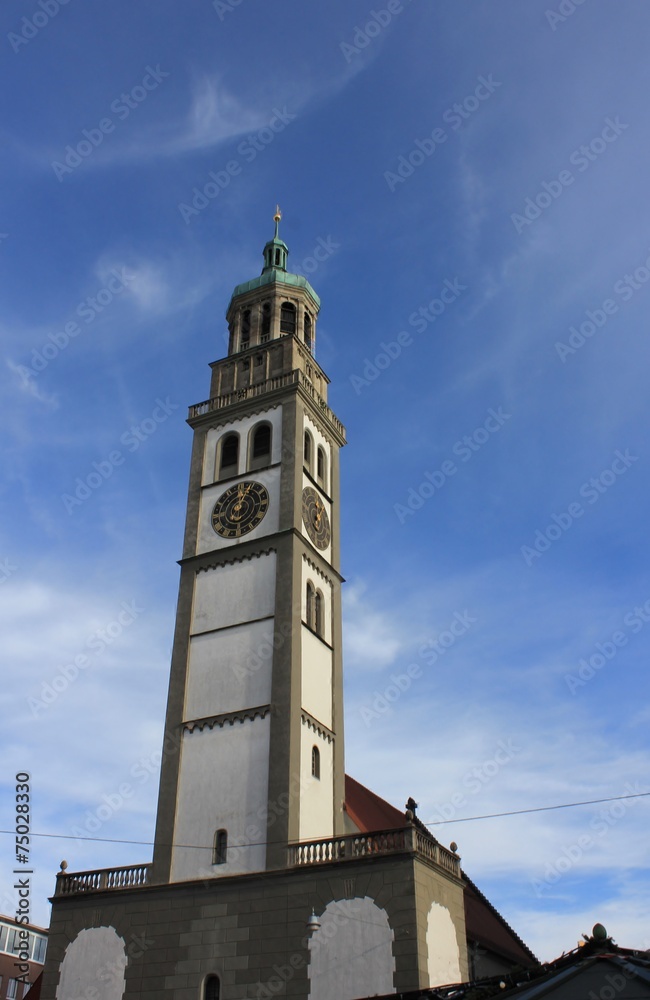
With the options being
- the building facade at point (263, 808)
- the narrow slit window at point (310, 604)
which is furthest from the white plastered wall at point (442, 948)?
the narrow slit window at point (310, 604)

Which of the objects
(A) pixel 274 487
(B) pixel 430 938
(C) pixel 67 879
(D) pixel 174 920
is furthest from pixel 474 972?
(A) pixel 274 487

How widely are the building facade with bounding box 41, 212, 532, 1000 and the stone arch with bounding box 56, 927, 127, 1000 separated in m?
0.04

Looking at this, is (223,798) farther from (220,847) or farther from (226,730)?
(226,730)

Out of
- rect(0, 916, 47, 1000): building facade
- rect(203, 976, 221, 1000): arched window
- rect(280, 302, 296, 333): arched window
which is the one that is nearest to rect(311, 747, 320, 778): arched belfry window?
rect(203, 976, 221, 1000): arched window

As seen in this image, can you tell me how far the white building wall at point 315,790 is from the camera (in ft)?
89.7

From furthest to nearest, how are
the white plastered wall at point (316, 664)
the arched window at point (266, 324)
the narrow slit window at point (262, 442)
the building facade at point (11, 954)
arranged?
the building facade at point (11, 954) < the arched window at point (266, 324) < the narrow slit window at point (262, 442) < the white plastered wall at point (316, 664)

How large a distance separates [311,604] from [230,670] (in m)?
3.87

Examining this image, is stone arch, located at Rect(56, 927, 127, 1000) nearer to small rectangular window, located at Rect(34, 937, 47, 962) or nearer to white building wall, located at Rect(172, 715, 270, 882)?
white building wall, located at Rect(172, 715, 270, 882)

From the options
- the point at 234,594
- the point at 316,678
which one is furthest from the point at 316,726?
the point at 234,594

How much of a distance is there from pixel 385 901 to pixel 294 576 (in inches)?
436

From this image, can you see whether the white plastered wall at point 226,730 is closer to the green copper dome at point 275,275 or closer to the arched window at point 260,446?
the arched window at point 260,446

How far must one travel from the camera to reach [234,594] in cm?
3181

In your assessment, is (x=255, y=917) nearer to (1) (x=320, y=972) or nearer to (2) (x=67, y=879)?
(1) (x=320, y=972)

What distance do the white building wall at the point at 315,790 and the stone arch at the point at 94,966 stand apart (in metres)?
6.30
